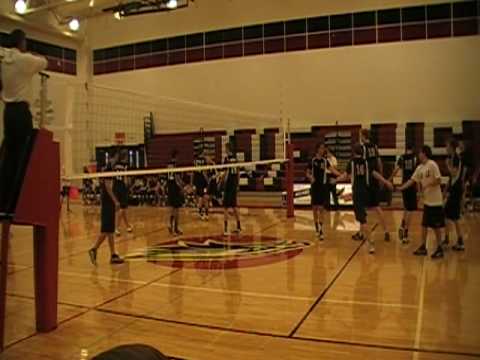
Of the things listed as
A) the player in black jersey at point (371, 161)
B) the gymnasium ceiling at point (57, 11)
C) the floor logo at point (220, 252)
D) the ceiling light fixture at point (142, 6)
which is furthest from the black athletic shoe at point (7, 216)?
the gymnasium ceiling at point (57, 11)

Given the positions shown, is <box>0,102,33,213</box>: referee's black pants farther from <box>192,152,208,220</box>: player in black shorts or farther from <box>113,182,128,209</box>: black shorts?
<box>192,152,208,220</box>: player in black shorts

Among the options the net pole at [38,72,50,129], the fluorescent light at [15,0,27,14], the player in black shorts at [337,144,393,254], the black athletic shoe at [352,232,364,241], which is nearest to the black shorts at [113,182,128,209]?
the black athletic shoe at [352,232,364,241]

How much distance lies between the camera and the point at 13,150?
14.4ft

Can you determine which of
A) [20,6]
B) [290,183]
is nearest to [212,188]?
[290,183]

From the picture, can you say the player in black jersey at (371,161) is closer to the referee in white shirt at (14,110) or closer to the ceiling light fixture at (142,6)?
the referee in white shirt at (14,110)

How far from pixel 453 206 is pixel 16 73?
20.7 ft

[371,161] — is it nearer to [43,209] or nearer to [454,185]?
[454,185]

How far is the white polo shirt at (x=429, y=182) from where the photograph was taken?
23.2 ft

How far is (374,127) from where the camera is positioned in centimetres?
1631

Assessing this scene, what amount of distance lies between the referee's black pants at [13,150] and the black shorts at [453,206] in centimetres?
602

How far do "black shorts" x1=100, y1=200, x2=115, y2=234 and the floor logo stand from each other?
82 cm

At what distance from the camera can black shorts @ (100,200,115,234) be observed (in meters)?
7.07

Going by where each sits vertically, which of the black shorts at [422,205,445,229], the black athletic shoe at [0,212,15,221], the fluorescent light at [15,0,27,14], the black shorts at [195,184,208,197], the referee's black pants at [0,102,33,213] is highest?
the fluorescent light at [15,0,27,14]

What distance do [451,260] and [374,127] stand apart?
32.1ft
